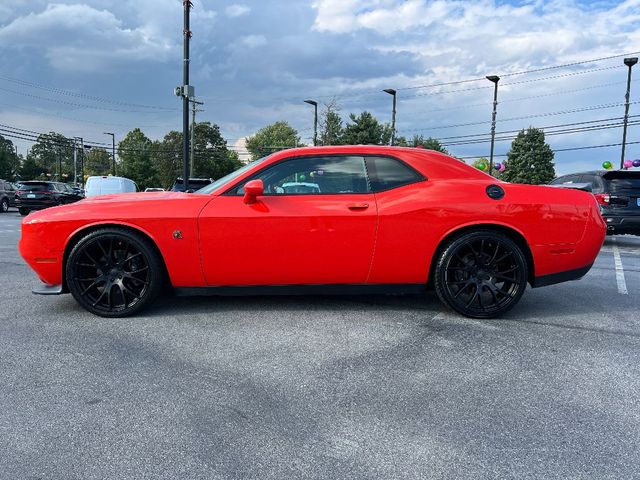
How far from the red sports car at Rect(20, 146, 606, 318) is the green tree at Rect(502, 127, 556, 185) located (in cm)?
6165

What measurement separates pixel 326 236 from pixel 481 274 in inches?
54.5

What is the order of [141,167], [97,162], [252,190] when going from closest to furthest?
1. [252,190]
2. [141,167]
3. [97,162]

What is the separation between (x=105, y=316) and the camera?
12.9 ft

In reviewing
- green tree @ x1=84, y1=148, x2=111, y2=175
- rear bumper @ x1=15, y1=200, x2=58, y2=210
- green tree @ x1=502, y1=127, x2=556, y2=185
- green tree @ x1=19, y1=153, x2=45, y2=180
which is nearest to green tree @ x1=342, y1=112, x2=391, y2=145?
green tree @ x1=502, y1=127, x2=556, y2=185

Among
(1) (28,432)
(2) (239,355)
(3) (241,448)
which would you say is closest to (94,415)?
(1) (28,432)

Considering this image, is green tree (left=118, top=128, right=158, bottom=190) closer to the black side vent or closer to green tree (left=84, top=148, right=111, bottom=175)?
green tree (left=84, top=148, right=111, bottom=175)

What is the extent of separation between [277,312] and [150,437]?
2050 millimetres

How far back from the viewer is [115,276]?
3.93 metres

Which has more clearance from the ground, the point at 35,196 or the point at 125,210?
the point at 125,210

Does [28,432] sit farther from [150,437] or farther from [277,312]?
[277,312]

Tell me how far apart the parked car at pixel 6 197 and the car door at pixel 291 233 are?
2299 centimetres

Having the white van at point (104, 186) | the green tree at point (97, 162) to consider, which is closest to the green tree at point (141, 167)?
the green tree at point (97, 162)

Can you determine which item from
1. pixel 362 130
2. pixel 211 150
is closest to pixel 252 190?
pixel 362 130

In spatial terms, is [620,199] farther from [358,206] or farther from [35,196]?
[35,196]
